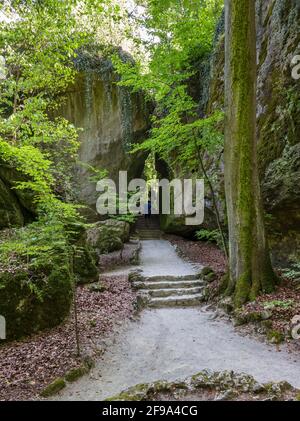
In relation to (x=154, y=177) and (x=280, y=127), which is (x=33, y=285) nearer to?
(x=280, y=127)

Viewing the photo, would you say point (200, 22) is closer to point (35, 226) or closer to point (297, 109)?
point (297, 109)

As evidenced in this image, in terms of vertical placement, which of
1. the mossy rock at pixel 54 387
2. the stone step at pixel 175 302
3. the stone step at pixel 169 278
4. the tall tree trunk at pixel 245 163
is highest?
the tall tree trunk at pixel 245 163

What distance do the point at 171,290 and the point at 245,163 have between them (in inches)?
156

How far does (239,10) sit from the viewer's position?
6613 mm

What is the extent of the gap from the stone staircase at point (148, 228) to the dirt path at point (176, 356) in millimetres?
12553

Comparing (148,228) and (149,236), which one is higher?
(148,228)

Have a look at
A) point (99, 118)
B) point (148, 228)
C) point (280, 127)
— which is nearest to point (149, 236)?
point (148, 228)

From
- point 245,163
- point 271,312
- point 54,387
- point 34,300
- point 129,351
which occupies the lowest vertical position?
point 129,351

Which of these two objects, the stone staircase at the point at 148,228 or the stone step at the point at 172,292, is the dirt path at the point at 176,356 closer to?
the stone step at the point at 172,292

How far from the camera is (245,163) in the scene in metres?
6.67

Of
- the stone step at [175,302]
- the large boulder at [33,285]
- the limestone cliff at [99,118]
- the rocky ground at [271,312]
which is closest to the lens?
the large boulder at [33,285]

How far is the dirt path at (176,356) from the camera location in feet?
13.0

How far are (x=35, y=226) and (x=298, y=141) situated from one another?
646 cm

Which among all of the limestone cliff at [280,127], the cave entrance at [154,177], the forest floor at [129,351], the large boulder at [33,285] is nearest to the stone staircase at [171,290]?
the forest floor at [129,351]
